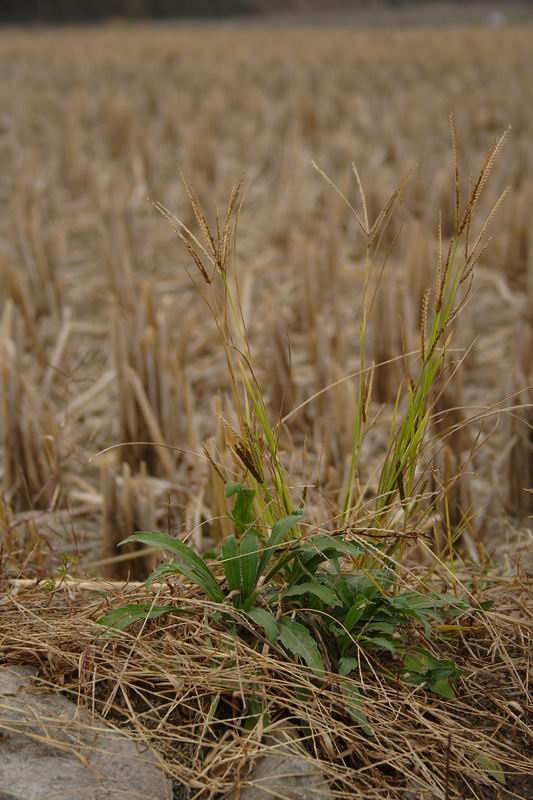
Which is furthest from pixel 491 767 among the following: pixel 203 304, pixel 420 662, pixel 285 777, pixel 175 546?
pixel 203 304

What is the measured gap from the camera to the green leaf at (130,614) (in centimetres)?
121

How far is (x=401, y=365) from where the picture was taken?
233 centimetres

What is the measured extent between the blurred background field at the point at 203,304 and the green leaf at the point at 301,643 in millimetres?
222

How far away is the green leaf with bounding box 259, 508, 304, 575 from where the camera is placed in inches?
47.5

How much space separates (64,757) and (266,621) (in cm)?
29

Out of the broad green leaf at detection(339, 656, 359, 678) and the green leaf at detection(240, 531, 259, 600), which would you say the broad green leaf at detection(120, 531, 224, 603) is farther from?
the broad green leaf at detection(339, 656, 359, 678)

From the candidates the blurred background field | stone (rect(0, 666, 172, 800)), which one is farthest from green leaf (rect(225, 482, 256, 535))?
stone (rect(0, 666, 172, 800))

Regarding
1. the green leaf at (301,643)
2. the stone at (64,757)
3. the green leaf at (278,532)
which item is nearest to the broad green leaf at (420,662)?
the green leaf at (301,643)

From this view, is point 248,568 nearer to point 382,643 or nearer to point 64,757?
point 382,643

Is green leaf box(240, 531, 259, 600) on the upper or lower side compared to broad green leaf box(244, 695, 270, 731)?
upper

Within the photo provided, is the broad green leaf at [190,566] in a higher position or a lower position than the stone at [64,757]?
higher

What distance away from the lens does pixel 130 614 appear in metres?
1.22

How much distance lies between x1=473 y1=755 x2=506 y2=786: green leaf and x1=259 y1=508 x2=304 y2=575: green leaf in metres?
0.36

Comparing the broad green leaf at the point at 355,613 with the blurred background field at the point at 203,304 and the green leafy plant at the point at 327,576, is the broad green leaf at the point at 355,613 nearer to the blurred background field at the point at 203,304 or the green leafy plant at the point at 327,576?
the green leafy plant at the point at 327,576
